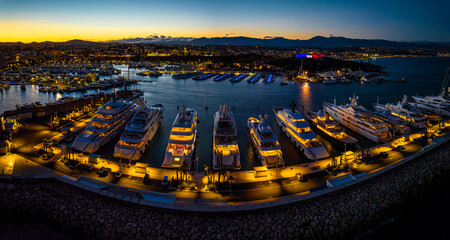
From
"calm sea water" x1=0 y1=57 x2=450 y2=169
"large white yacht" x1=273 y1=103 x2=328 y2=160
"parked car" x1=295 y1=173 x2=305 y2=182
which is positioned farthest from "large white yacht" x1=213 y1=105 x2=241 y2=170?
"large white yacht" x1=273 y1=103 x2=328 y2=160

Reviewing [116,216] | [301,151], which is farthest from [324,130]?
[116,216]

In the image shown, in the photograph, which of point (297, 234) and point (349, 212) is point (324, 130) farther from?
point (297, 234)

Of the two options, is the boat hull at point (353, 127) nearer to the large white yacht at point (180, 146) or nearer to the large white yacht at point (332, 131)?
the large white yacht at point (332, 131)

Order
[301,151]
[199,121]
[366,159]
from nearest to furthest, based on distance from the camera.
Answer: [366,159] < [301,151] < [199,121]

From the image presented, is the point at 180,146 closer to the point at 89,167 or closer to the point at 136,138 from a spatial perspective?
the point at 136,138

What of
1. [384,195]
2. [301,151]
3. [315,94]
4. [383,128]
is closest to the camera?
[384,195]

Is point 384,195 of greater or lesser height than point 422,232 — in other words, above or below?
above

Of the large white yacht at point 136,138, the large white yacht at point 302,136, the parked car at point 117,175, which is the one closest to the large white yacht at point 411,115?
the large white yacht at point 302,136
